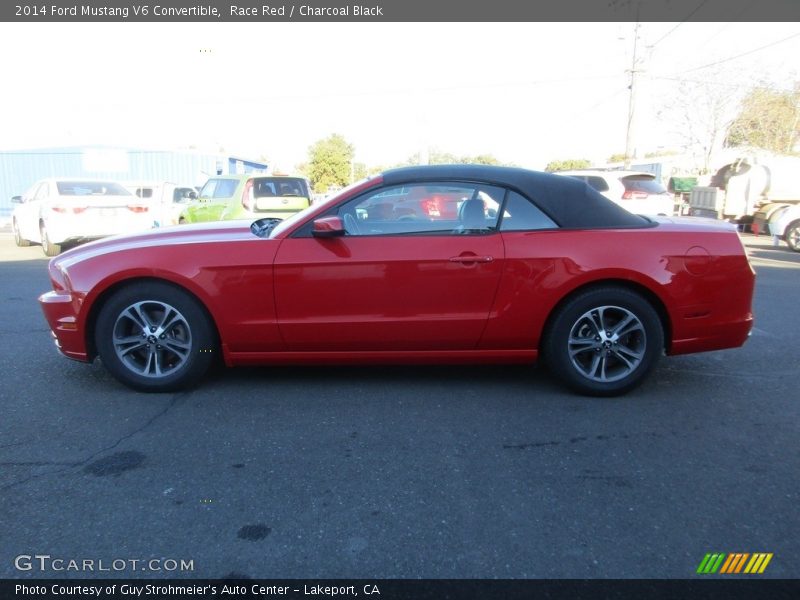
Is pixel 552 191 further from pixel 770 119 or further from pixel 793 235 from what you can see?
pixel 770 119

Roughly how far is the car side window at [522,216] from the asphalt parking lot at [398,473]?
3.71 feet

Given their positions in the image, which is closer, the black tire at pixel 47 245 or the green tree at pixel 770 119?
the black tire at pixel 47 245

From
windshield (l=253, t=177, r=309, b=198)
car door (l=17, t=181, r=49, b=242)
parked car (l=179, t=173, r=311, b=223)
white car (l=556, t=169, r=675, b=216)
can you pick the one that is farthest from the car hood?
white car (l=556, t=169, r=675, b=216)

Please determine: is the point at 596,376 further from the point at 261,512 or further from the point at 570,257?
the point at 261,512

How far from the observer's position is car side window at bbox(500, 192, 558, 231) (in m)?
4.05

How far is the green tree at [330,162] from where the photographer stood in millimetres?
41594

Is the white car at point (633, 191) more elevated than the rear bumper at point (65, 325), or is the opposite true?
the white car at point (633, 191)

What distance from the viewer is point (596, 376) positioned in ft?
13.4

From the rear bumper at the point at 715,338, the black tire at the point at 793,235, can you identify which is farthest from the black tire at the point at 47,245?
the black tire at the point at 793,235

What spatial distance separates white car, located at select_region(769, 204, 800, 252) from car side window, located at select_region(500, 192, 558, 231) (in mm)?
12677

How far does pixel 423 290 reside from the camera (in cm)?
396

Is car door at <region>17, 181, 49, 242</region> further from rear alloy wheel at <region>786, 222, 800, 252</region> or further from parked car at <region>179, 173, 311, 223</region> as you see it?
rear alloy wheel at <region>786, 222, 800, 252</region>

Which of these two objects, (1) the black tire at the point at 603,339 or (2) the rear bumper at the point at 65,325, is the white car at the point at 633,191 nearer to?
(1) the black tire at the point at 603,339

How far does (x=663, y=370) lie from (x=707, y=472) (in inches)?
70.3
